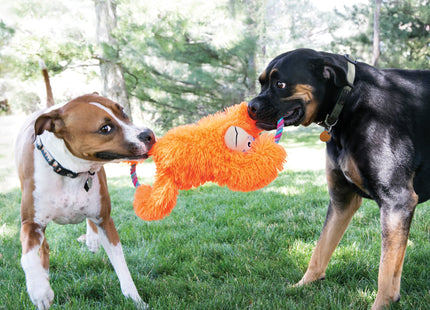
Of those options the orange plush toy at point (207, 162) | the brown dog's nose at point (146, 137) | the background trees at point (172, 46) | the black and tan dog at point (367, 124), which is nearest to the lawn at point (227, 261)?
the black and tan dog at point (367, 124)

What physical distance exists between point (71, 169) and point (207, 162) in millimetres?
1081

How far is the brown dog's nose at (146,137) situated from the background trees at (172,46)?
7.30m

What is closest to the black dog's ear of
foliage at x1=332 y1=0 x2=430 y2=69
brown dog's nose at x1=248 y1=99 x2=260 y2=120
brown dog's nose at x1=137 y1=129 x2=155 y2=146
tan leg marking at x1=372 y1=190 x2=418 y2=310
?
brown dog's nose at x1=248 y1=99 x2=260 y2=120

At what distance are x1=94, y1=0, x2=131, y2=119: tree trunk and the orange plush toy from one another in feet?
31.0

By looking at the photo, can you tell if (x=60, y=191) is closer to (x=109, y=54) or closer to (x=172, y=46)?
(x=109, y=54)

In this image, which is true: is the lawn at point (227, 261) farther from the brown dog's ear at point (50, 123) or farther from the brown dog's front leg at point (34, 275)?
the brown dog's ear at point (50, 123)

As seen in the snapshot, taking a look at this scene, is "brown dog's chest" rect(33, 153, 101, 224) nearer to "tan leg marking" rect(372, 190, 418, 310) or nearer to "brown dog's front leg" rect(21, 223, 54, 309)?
"brown dog's front leg" rect(21, 223, 54, 309)

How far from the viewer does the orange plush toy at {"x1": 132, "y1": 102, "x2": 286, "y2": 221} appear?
2553 mm

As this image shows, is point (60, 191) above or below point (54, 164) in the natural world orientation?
below

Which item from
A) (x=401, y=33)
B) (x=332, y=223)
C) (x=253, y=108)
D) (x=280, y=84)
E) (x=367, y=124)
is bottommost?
(x=332, y=223)

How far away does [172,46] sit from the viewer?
41.7ft

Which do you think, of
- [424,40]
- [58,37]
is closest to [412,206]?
[58,37]

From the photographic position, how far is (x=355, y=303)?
2580 mm

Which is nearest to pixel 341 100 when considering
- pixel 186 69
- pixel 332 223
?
pixel 332 223
